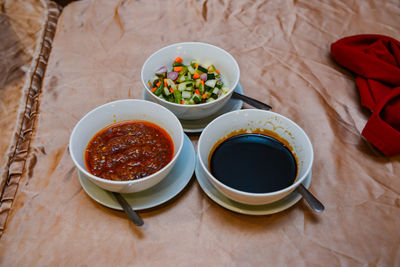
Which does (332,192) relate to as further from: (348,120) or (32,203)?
(32,203)

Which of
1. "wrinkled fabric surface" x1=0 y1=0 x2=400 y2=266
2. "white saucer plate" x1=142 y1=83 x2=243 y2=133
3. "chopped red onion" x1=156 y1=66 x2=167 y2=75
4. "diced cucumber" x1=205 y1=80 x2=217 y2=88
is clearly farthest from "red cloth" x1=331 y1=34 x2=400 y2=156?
"chopped red onion" x1=156 y1=66 x2=167 y2=75

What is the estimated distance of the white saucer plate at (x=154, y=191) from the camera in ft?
3.52

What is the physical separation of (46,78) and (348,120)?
1.48 meters

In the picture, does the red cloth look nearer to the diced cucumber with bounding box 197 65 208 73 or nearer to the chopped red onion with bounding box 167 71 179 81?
the diced cucumber with bounding box 197 65 208 73

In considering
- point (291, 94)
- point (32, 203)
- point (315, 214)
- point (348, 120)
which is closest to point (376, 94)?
point (348, 120)

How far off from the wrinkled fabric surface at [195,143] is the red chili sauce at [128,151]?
→ 0.16 m

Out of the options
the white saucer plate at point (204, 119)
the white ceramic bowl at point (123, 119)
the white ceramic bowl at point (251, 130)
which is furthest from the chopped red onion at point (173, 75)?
the white ceramic bowl at point (251, 130)

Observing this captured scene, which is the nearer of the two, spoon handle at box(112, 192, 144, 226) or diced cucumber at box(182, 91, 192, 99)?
spoon handle at box(112, 192, 144, 226)

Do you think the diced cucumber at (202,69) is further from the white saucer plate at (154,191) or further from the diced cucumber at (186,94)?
the white saucer plate at (154,191)

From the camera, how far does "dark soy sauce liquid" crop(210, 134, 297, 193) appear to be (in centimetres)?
103

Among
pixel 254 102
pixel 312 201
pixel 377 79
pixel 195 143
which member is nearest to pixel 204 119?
pixel 195 143

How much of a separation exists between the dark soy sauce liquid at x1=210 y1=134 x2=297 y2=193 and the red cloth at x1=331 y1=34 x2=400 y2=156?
40cm

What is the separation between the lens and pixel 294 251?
3.36 ft

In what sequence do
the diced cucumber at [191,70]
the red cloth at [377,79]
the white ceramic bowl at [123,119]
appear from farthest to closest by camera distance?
1. the diced cucumber at [191,70]
2. the red cloth at [377,79]
3. the white ceramic bowl at [123,119]
